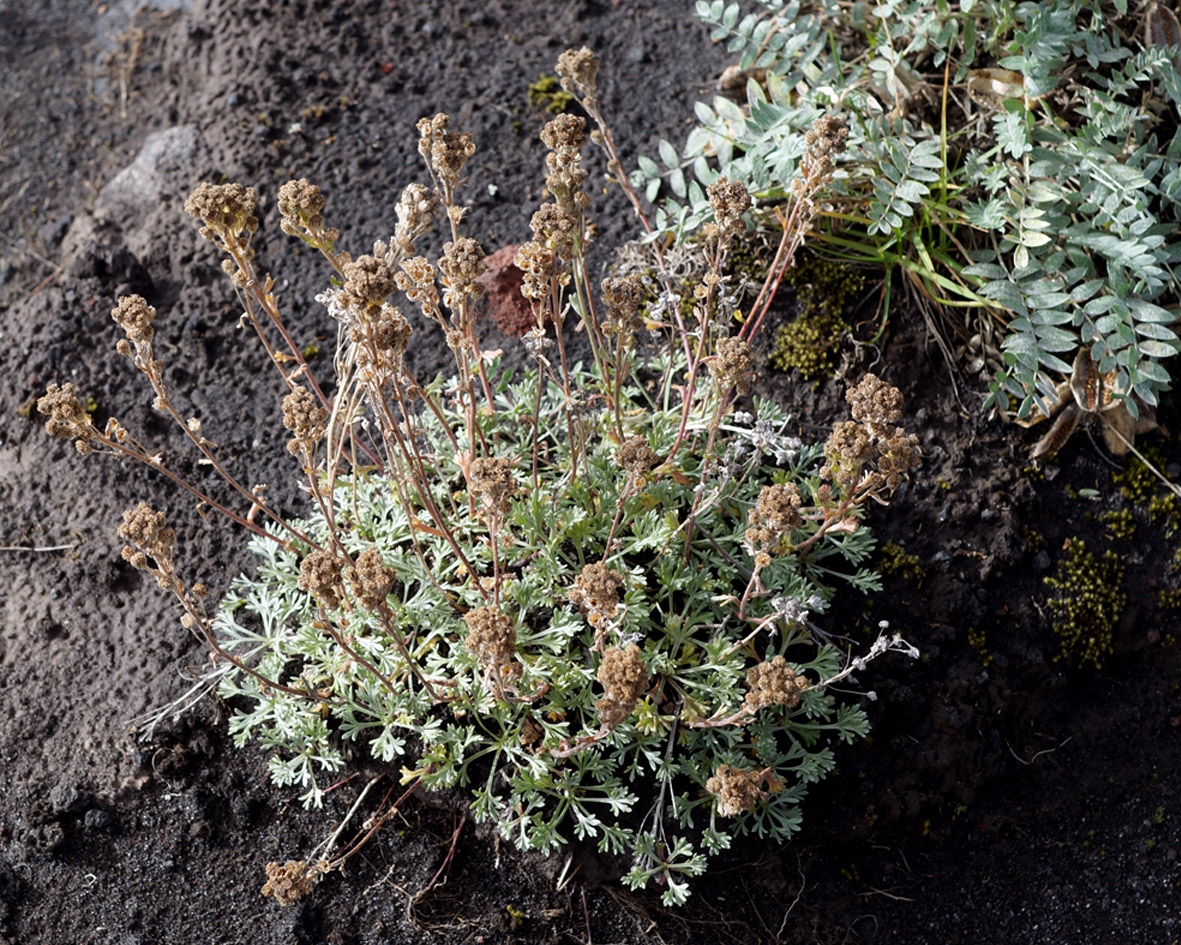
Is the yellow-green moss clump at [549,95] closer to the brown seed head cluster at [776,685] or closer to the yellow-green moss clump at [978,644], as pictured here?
the yellow-green moss clump at [978,644]

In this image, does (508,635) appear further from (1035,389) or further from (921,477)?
(1035,389)

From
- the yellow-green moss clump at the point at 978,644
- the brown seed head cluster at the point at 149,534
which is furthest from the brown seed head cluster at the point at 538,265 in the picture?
the yellow-green moss clump at the point at 978,644

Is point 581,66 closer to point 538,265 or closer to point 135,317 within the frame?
point 538,265

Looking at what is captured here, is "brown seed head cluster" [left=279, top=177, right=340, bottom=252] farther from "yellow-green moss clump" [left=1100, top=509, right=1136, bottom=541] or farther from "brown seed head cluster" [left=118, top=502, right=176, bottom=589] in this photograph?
"yellow-green moss clump" [left=1100, top=509, right=1136, bottom=541]

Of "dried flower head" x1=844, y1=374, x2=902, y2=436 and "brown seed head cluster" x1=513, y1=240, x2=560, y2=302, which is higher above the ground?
"brown seed head cluster" x1=513, y1=240, x2=560, y2=302

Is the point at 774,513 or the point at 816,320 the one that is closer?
the point at 774,513

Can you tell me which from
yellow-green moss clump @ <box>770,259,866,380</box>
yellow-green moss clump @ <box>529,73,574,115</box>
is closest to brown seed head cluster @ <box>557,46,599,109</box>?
yellow-green moss clump @ <box>770,259,866,380</box>

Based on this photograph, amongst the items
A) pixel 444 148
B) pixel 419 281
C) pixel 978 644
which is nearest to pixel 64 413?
pixel 419 281
